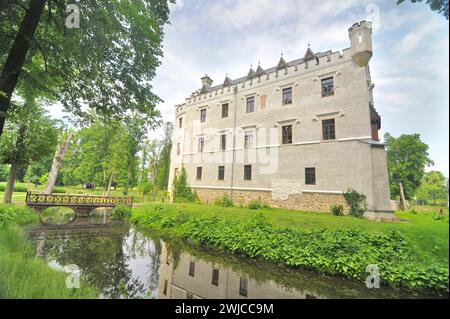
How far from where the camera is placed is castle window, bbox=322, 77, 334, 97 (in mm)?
15812

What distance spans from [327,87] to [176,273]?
16.0 m

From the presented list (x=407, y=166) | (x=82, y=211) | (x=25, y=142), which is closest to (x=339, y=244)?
(x=82, y=211)

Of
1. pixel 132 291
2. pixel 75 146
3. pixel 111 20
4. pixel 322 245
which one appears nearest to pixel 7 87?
pixel 111 20

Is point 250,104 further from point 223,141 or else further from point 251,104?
point 223,141

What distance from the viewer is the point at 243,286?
267 inches

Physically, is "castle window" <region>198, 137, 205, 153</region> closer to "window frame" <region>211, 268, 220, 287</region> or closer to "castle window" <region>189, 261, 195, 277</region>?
"castle window" <region>189, 261, 195, 277</region>

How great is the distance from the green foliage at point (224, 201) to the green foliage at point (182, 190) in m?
3.15

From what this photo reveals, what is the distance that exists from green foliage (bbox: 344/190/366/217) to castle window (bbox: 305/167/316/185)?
2620 millimetres

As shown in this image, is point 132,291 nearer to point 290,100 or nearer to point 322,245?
point 322,245

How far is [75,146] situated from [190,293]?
40.3 metres

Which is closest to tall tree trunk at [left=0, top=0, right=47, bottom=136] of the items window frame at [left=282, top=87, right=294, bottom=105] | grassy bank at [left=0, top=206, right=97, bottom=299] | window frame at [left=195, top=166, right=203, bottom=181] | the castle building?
grassy bank at [left=0, top=206, right=97, bottom=299]

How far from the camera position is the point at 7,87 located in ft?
16.3

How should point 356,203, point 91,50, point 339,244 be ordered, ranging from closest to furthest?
point 91,50, point 339,244, point 356,203
